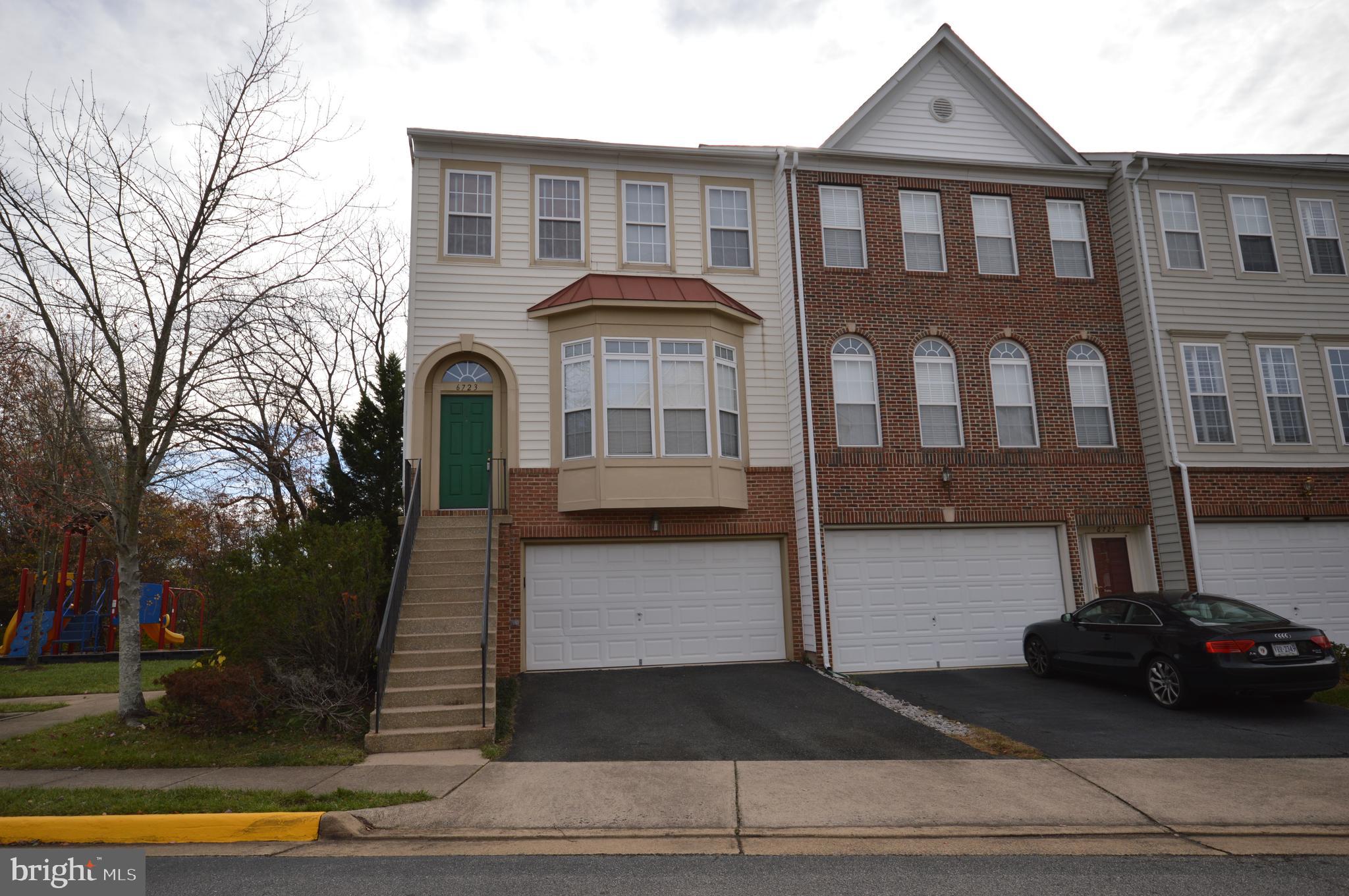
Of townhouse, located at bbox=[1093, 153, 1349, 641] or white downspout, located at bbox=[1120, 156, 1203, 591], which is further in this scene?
townhouse, located at bbox=[1093, 153, 1349, 641]

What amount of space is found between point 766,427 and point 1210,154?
1018 centimetres

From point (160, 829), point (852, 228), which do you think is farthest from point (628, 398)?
point (160, 829)

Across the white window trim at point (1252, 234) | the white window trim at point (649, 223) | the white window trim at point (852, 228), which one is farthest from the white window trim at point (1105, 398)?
the white window trim at point (649, 223)

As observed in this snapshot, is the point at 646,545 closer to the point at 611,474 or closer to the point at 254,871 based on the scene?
the point at 611,474

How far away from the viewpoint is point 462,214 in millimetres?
13078

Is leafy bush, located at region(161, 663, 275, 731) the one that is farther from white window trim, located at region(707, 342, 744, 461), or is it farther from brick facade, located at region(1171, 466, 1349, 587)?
brick facade, located at region(1171, 466, 1349, 587)

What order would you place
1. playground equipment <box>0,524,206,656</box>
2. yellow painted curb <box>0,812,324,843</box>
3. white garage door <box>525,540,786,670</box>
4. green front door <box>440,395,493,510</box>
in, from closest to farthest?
yellow painted curb <box>0,812,324,843</box>, white garage door <box>525,540,786,670</box>, green front door <box>440,395,493,510</box>, playground equipment <box>0,524,206,656</box>

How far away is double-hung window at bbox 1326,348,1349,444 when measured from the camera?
14320mm

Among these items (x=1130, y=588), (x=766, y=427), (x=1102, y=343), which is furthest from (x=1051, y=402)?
(x=766, y=427)

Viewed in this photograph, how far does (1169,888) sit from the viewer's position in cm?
481

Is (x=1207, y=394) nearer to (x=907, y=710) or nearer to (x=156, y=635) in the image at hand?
(x=907, y=710)

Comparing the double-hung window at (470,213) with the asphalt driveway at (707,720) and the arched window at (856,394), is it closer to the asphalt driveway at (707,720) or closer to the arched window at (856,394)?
the arched window at (856,394)

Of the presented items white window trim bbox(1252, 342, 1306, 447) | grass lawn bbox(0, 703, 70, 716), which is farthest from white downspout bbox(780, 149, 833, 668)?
grass lawn bbox(0, 703, 70, 716)

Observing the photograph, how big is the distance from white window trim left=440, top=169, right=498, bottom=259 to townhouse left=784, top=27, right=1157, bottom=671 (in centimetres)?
511
